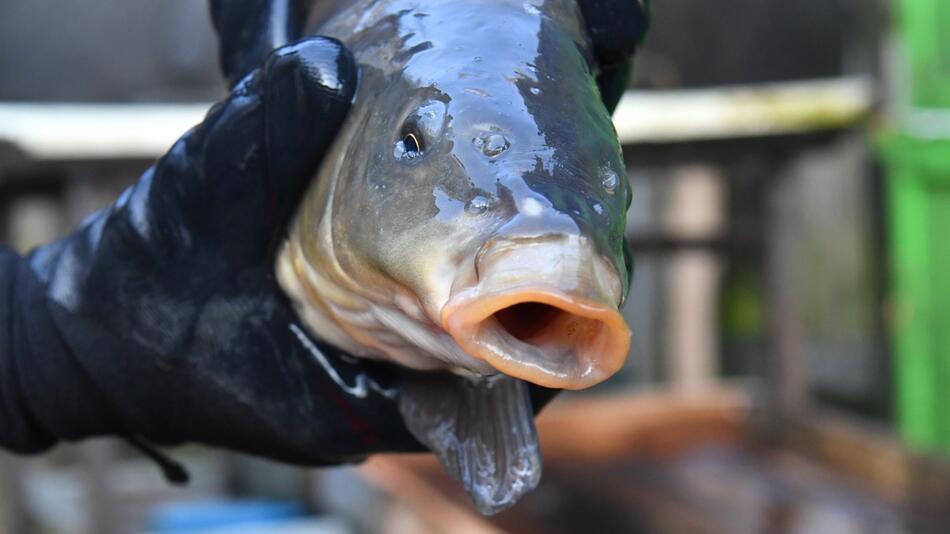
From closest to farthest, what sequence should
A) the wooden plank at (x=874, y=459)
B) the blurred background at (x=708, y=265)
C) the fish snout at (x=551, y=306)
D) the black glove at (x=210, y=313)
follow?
the fish snout at (x=551, y=306), the black glove at (x=210, y=313), the blurred background at (x=708, y=265), the wooden plank at (x=874, y=459)

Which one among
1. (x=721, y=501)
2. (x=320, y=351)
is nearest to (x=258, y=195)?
(x=320, y=351)

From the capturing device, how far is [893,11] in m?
1.97

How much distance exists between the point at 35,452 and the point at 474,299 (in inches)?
13.0

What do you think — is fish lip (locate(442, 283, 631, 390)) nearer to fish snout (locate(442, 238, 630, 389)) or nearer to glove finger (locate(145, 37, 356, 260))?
fish snout (locate(442, 238, 630, 389))

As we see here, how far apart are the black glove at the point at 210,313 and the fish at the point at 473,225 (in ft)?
0.04

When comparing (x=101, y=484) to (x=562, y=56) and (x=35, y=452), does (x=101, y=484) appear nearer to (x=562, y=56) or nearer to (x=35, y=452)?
(x=35, y=452)

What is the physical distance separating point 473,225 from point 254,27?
0.19 metres

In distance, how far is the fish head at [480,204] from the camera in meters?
0.30

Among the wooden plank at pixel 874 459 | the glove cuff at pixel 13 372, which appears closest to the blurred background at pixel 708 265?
the wooden plank at pixel 874 459

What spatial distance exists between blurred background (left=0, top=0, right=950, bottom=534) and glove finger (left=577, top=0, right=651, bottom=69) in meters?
0.85

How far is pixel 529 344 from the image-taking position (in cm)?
30

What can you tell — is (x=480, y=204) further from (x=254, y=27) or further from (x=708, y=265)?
(x=708, y=265)

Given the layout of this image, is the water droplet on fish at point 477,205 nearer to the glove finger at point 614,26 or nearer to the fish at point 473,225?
the fish at point 473,225

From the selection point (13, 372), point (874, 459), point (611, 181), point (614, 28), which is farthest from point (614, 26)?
point (874, 459)
